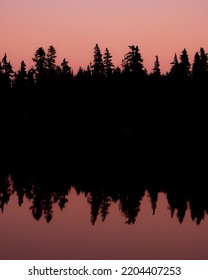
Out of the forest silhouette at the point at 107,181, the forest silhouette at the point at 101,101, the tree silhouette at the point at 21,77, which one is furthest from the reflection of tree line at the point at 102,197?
the tree silhouette at the point at 21,77

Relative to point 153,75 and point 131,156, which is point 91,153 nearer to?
point 131,156

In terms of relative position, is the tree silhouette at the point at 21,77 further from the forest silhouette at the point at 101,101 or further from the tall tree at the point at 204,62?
the tall tree at the point at 204,62

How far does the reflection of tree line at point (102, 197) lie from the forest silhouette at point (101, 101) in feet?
166

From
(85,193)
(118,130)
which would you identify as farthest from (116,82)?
(85,193)

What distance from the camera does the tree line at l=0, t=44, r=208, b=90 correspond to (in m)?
122

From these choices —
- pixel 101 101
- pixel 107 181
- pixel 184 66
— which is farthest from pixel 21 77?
pixel 107 181

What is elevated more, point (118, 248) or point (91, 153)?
point (91, 153)

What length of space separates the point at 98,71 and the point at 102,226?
9424cm

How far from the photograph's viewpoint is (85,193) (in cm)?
4709

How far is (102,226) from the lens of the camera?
36031mm

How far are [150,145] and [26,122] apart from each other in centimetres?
2682

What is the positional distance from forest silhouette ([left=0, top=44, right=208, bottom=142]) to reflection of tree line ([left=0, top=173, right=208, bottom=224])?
5073 centimetres

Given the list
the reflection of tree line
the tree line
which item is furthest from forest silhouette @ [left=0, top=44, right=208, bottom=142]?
the reflection of tree line

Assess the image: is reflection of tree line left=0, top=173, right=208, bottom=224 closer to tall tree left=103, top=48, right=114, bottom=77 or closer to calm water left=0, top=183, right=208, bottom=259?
calm water left=0, top=183, right=208, bottom=259
